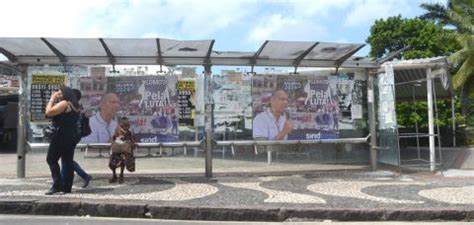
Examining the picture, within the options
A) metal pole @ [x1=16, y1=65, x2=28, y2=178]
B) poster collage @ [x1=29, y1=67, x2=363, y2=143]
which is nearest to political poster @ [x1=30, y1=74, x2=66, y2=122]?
poster collage @ [x1=29, y1=67, x2=363, y2=143]

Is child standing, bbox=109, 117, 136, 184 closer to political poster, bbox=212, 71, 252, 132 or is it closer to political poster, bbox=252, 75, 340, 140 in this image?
political poster, bbox=212, 71, 252, 132

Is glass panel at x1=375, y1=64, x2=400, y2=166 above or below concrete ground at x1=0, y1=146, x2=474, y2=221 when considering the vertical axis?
above

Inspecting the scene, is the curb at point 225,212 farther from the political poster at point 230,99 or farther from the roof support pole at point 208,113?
the political poster at point 230,99

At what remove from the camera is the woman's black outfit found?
9648mm

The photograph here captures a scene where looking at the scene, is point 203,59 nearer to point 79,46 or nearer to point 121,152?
point 79,46

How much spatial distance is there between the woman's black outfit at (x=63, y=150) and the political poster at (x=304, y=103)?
4780 mm

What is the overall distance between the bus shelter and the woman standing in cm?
205

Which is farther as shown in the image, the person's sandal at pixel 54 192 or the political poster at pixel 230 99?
the political poster at pixel 230 99

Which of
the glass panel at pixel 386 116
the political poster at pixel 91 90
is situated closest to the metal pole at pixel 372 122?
the glass panel at pixel 386 116

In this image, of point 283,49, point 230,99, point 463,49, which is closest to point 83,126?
point 230,99

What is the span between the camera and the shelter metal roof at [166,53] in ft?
38.1

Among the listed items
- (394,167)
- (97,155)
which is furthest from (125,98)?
(394,167)

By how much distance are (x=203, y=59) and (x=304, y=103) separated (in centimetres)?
270

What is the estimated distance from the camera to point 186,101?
1300 centimetres
